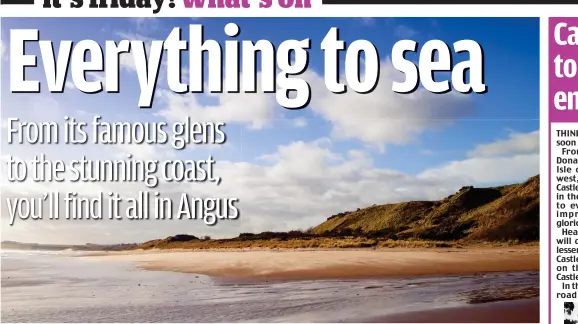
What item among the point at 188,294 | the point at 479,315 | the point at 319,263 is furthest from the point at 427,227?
the point at 188,294

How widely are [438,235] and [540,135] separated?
5.19 meters

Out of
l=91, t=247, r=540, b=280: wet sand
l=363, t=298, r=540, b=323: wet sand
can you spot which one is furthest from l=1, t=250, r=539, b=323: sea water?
l=91, t=247, r=540, b=280: wet sand

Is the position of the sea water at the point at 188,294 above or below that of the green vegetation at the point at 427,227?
below

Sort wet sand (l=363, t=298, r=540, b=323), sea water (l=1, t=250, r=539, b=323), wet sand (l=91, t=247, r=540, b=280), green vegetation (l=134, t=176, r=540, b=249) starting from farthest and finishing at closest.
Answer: wet sand (l=91, t=247, r=540, b=280) → green vegetation (l=134, t=176, r=540, b=249) → sea water (l=1, t=250, r=539, b=323) → wet sand (l=363, t=298, r=540, b=323)

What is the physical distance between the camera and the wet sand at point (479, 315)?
8.53 metres

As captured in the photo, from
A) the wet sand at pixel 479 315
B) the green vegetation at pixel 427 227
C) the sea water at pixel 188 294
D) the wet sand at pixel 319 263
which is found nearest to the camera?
the wet sand at pixel 479 315

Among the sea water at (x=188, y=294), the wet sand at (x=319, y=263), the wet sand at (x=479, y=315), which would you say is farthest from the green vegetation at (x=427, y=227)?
the wet sand at (x=479, y=315)

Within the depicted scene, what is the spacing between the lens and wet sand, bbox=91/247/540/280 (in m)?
11.6

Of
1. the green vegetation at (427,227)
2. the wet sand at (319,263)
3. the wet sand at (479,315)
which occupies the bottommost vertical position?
the wet sand at (479,315)

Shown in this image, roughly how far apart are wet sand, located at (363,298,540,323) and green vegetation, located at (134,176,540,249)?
5.31 feet

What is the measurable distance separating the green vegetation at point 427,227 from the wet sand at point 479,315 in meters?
1.62

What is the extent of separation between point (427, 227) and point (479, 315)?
5.33m

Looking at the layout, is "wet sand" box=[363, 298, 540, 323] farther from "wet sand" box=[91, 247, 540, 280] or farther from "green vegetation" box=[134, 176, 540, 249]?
"wet sand" box=[91, 247, 540, 280]

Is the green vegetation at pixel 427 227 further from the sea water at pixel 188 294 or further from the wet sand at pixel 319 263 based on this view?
the sea water at pixel 188 294
